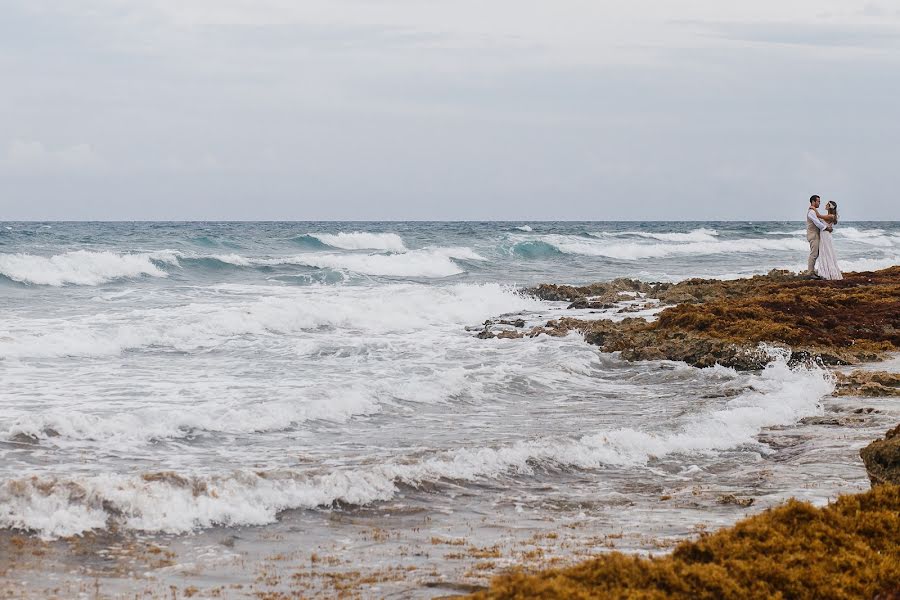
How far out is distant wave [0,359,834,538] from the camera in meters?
7.03

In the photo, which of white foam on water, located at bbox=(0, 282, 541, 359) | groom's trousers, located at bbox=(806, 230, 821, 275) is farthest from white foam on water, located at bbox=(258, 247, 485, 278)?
groom's trousers, located at bbox=(806, 230, 821, 275)

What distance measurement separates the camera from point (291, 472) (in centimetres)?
812

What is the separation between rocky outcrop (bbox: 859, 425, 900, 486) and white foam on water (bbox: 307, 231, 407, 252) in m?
49.4

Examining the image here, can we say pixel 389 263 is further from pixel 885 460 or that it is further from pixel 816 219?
pixel 885 460

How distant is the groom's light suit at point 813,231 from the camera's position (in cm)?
2002

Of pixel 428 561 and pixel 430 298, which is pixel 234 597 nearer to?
pixel 428 561

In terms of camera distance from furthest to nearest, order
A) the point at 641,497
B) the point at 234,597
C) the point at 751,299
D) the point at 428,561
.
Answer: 1. the point at 751,299
2. the point at 641,497
3. the point at 428,561
4. the point at 234,597

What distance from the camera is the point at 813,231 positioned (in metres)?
20.7

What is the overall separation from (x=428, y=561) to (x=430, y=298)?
19995 millimetres

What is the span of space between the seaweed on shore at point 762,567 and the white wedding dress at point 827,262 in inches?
680

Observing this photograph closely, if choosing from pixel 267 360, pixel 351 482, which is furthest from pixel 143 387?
pixel 351 482

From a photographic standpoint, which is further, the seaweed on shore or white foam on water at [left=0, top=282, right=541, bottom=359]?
white foam on water at [left=0, top=282, right=541, bottom=359]

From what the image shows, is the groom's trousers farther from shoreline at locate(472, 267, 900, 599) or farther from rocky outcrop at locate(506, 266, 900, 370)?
shoreline at locate(472, 267, 900, 599)

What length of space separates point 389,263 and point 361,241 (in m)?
15.9
